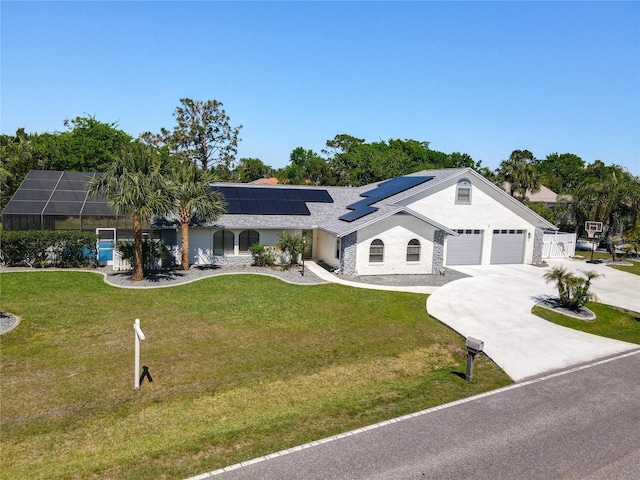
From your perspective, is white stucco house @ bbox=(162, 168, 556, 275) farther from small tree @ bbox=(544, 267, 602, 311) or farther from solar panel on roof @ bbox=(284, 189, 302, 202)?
small tree @ bbox=(544, 267, 602, 311)

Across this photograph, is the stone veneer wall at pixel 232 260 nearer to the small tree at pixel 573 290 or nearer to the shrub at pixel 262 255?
the shrub at pixel 262 255

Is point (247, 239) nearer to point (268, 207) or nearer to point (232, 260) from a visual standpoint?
point (232, 260)

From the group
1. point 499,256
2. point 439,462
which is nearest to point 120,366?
point 439,462

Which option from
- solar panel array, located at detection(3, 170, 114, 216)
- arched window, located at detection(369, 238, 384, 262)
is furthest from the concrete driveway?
solar panel array, located at detection(3, 170, 114, 216)

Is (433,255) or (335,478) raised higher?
(433,255)

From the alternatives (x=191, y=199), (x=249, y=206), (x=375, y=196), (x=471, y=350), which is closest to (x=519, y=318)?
(x=471, y=350)

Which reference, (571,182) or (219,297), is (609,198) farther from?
(571,182)
